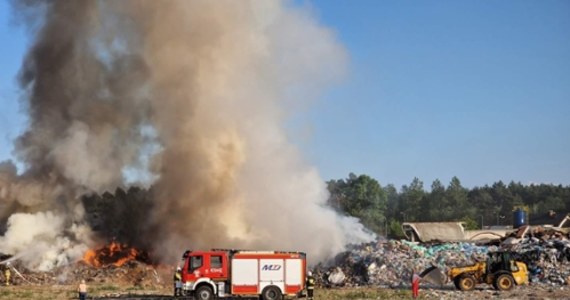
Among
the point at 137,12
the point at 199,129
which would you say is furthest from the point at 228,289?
the point at 137,12

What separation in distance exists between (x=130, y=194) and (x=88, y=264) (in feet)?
30.9

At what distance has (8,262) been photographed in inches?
1758

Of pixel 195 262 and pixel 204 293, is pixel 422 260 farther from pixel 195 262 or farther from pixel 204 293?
pixel 195 262

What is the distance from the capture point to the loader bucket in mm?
36688

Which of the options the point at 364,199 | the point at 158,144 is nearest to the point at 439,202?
the point at 364,199

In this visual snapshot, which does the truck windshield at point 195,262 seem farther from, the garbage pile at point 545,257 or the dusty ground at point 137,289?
the garbage pile at point 545,257

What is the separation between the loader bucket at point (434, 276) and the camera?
3669cm

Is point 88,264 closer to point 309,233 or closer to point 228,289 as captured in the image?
point 309,233

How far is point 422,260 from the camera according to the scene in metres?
41.3

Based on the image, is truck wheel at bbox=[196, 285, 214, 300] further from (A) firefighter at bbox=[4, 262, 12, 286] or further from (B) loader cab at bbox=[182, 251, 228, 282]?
(A) firefighter at bbox=[4, 262, 12, 286]

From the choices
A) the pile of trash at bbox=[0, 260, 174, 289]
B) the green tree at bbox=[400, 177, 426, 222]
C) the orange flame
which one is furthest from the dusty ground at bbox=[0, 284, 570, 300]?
the green tree at bbox=[400, 177, 426, 222]

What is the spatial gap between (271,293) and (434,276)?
35.8 ft

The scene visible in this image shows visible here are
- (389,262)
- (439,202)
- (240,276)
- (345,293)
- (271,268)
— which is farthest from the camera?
(439,202)

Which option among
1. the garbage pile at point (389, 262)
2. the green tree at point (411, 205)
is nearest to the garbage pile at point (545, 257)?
the garbage pile at point (389, 262)
